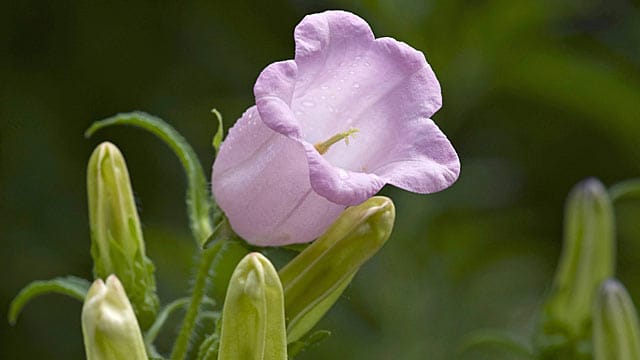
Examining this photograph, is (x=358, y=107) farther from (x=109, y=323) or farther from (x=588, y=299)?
(x=588, y=299)

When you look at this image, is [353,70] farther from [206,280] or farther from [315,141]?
[206,280]

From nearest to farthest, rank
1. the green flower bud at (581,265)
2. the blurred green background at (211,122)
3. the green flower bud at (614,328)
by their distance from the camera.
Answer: the green flower bud at (614,328), the green flower bud at (581,265), the blurred green background at (211,122)

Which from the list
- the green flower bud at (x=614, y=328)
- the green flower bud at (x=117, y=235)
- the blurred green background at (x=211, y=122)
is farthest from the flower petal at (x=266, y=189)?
the blurred green background at (x=211, y=122)

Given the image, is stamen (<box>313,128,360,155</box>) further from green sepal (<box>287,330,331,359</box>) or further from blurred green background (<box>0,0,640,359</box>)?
blurred green background (<box>0,0,640,359</box>)

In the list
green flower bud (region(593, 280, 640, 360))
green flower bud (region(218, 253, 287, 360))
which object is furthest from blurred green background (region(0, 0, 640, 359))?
green flower bud (region(218, 253, 287, 360))

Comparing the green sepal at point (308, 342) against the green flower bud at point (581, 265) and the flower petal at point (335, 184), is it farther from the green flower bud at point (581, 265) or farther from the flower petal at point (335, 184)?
the green flower bud at point (581, 265)

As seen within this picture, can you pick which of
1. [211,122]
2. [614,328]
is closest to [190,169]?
[614,328]
